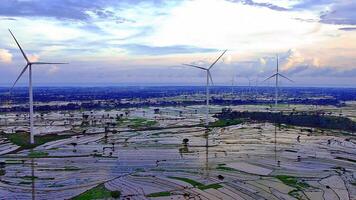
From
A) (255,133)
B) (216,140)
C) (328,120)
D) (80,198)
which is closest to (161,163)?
(80,198)

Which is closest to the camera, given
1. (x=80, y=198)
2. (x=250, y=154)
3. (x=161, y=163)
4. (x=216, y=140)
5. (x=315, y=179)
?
(x=80, y=198)

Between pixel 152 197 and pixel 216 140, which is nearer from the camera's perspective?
pixel 152 197

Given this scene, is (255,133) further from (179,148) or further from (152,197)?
(152,197)

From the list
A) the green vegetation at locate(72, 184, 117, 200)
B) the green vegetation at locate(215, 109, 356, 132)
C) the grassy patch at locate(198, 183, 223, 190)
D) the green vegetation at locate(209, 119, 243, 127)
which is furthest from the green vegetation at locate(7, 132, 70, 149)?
the green vegetation at locate(215, 109, 356, 132)

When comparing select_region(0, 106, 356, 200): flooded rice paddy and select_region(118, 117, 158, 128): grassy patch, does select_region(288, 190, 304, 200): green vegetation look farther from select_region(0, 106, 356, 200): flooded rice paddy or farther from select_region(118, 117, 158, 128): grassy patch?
select_region(118, 117, 158, 128): grassy patch

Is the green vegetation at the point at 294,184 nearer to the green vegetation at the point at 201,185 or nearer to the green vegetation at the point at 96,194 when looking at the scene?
the green vegetation at the point at 201,185

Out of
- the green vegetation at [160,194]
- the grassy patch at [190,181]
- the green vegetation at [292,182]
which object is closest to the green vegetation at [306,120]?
the green vegetation at [292,182]

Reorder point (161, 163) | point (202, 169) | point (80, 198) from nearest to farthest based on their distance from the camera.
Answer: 1. point (80, 198)
2. point (202, 169)
3. point (161, 163)
